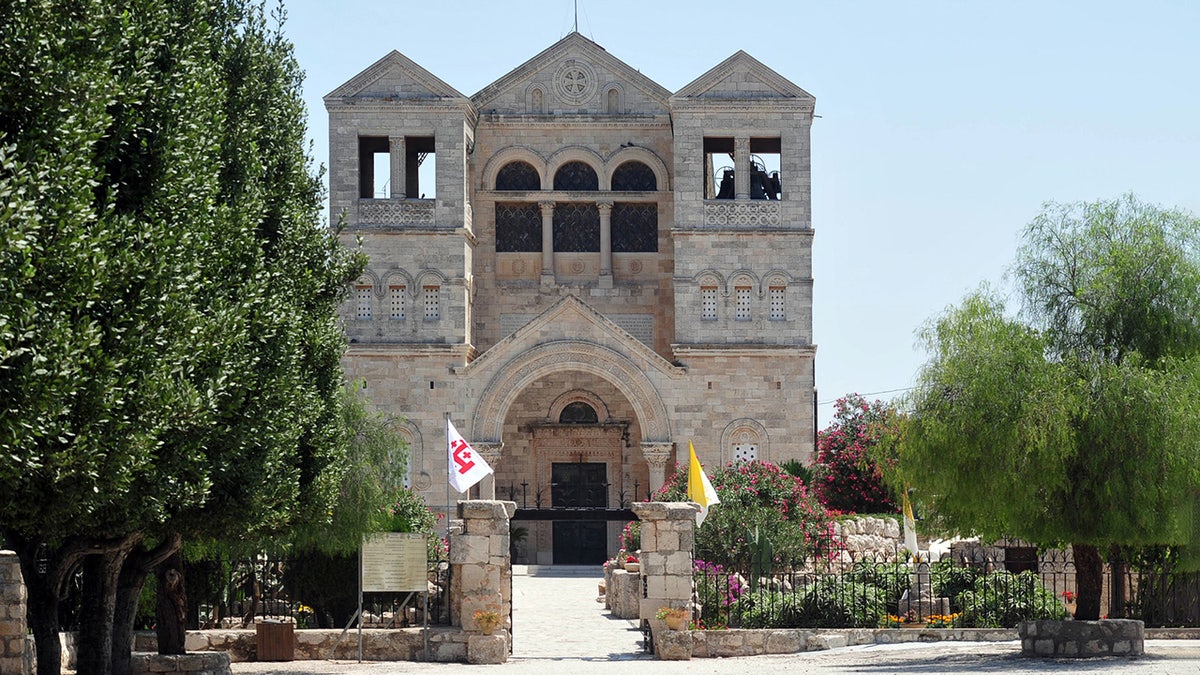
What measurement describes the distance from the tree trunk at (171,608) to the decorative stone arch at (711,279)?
22.5 metres

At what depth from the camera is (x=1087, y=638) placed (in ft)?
65.3

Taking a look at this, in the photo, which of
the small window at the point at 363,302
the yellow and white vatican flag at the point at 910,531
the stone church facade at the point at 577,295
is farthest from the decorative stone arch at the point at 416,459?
the yellow and white vatican flag at the point at 910,531

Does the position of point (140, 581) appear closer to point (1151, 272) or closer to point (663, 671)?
point (663, 671)

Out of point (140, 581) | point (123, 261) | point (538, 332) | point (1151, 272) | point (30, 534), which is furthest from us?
point (538, 332)

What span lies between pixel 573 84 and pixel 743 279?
7395 mm

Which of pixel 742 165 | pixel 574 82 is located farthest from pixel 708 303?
pixel 574 82

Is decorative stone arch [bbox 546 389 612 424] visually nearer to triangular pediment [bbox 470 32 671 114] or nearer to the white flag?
triangular pediment [bbox 470 32 671 114]

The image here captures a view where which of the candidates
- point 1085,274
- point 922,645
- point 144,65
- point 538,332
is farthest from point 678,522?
point 538,332

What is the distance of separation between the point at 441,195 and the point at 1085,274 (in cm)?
2199

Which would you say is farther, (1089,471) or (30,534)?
(1089,471)

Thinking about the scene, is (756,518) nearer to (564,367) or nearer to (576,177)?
(564,367)

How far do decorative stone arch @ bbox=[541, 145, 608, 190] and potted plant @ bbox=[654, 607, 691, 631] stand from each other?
22886 millimetres

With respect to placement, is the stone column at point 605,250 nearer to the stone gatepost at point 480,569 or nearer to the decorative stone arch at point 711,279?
the decorative stone arch at point 711,279

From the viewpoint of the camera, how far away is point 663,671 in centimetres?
1942
